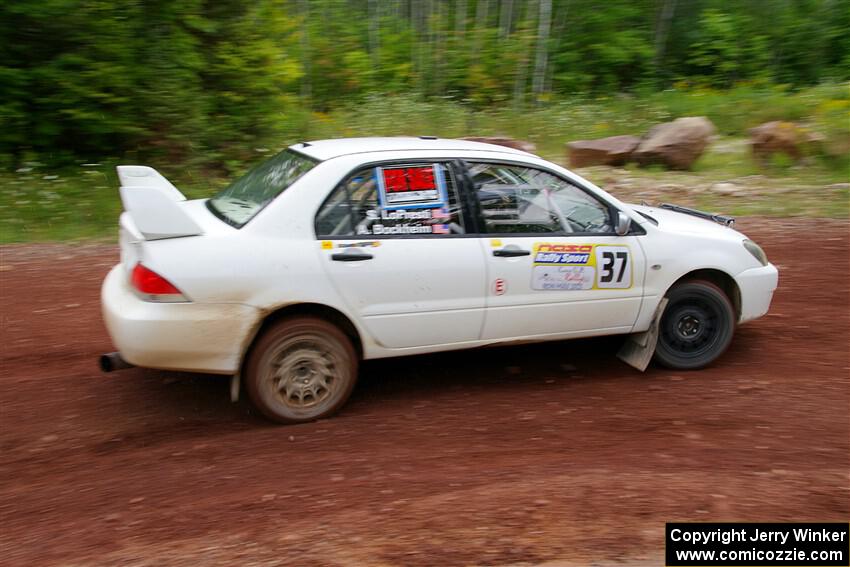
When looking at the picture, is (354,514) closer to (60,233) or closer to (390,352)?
(390,352)

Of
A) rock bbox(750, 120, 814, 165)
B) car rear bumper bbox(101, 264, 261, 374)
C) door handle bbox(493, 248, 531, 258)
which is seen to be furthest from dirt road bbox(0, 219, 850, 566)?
rock bbox(750, 120, 814, 165)

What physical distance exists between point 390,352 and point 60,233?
6.37 metres

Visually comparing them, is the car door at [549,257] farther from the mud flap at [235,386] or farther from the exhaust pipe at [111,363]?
the exhaust pipe at [111,363]

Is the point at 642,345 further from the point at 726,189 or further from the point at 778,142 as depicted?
the point at 778,142

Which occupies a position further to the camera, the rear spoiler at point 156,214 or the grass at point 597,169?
the grass at point 597,169

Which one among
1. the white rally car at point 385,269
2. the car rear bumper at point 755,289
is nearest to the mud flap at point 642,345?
the white rally car at point 385,269

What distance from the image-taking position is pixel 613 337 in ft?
20.2

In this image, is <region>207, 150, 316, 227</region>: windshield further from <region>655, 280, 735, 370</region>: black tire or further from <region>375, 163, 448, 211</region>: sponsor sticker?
<region>655, 280, 735, 370</region>: black tire

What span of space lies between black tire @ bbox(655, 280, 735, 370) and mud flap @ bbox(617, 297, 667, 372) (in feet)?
0.28

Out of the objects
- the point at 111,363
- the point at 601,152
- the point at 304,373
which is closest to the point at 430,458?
the point at 304,373

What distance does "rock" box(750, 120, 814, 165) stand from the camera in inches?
505

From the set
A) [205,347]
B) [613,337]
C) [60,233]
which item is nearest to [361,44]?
[60,233]

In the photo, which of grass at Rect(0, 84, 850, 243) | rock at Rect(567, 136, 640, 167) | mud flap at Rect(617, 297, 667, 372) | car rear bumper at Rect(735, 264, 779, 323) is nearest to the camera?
mud flap at Rect(617, 297, 667, 372)

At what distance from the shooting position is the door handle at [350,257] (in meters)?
4.57
